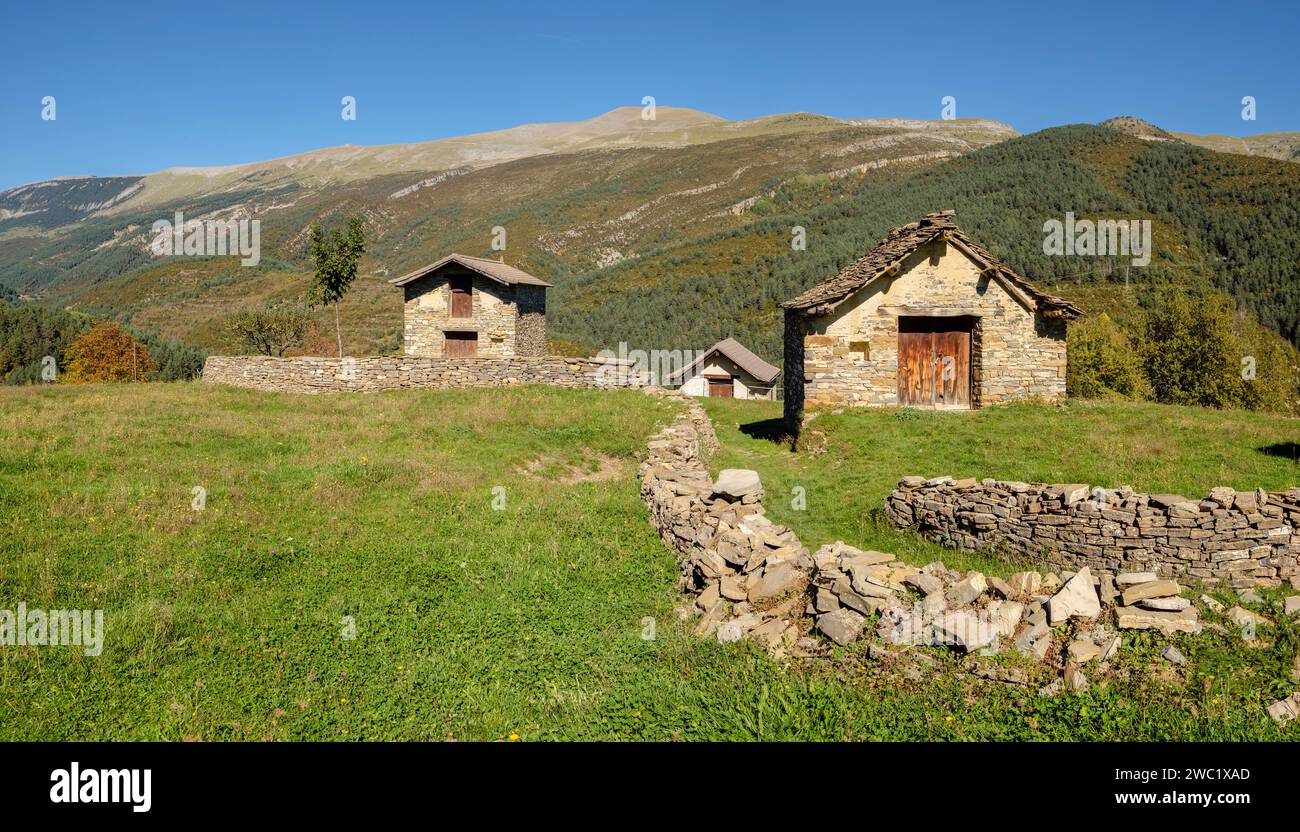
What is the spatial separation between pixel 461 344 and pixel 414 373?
685 centimetres

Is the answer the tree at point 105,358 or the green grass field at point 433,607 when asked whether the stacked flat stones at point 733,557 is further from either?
the tree at point 105,358

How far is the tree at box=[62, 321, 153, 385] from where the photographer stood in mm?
57656

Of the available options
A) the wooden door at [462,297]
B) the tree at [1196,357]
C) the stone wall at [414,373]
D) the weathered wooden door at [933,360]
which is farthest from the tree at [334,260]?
the tree at [1196,357]

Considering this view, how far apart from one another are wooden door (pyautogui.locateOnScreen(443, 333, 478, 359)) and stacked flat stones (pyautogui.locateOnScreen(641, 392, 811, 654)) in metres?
22.3

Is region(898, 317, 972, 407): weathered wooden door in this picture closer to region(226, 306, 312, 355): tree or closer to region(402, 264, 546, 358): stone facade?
region(402, 264, 546, 358): stone facade

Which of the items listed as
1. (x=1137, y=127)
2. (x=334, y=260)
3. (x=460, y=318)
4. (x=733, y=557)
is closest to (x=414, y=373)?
(x=460, y=318)

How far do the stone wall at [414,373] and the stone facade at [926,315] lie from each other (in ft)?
32.3

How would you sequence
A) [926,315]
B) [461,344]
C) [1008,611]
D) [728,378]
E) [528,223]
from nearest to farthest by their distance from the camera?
[1008,611], [926,315], [461,344], [728,378], [528,223]

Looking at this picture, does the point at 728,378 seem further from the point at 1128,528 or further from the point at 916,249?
the point at 1128,528

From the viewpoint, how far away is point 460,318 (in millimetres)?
33250

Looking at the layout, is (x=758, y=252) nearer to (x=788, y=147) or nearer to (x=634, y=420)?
(x=634, y=420)

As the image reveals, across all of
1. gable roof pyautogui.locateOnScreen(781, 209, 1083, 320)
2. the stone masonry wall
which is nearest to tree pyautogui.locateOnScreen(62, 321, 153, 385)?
the stone masonry wall
